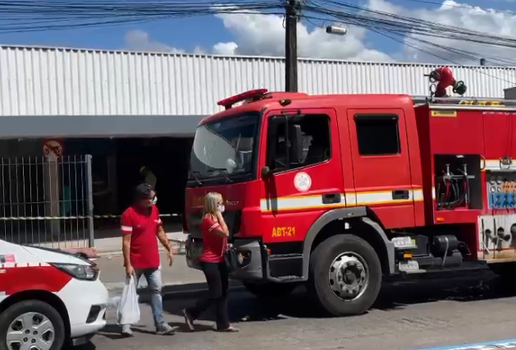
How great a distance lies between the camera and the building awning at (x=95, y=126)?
54.0ft

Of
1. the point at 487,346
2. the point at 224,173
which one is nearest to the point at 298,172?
the point at 224,173

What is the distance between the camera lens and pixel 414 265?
374 inches

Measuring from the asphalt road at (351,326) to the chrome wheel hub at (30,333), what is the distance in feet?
3.35

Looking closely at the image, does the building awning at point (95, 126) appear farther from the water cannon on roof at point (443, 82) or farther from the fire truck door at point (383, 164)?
the fire truck door at point (383, 164)

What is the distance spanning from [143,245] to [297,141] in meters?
2.21

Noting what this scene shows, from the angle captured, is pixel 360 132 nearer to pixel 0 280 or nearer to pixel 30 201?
pixel 0 280

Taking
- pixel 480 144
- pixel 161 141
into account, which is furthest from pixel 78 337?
pixel 161 141

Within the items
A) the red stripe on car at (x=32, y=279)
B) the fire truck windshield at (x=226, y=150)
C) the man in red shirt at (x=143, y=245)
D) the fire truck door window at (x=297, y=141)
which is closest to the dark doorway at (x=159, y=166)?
the fire truck windshield at (x=226, y=150)

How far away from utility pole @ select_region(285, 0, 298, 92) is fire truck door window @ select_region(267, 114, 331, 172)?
7.76m

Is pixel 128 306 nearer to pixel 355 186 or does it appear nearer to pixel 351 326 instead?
pixel 351 326

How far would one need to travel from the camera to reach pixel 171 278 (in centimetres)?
1277

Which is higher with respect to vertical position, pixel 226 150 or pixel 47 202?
pixel 226 150

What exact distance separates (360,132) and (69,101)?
1196 cm

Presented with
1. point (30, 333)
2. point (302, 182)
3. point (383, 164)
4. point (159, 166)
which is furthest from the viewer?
point (159, 166)
